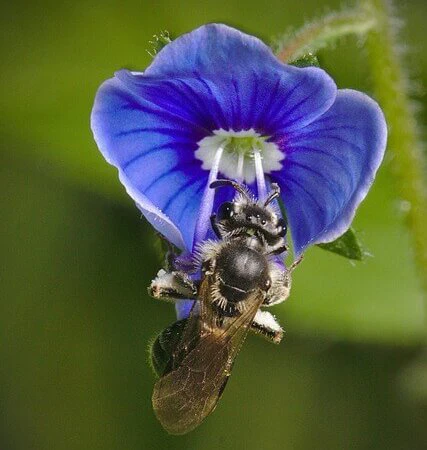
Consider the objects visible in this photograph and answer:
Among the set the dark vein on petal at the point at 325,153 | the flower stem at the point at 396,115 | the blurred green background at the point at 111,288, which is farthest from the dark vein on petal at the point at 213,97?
the blurred green background at the point at 111,288

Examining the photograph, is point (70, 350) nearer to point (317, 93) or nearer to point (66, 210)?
point (66, 210)

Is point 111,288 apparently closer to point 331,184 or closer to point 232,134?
point 232,134

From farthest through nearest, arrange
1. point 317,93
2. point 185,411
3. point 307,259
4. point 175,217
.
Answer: point 307,259 < point 175,217 < point 317,93 < point 185,411

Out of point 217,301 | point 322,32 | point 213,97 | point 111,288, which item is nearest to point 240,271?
point 217,301

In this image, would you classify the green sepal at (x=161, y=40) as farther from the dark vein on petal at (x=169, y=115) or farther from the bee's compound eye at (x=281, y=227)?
the bee's compound eye at (x=281, y=227)

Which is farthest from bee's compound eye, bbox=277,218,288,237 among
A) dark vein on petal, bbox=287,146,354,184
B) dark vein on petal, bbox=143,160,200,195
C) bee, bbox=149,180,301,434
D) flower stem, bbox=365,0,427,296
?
flower stem, bbox=365,0,427,296

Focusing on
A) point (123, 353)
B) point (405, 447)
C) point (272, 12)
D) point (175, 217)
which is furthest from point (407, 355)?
point (175, 217)
